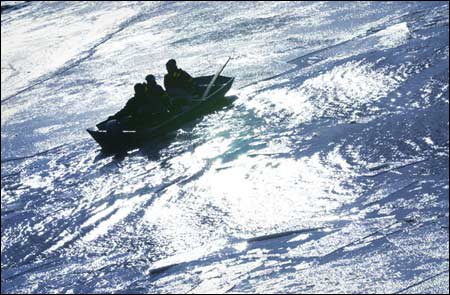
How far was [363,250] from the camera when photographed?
7727mm

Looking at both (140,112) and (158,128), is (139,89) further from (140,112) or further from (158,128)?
(158,128)

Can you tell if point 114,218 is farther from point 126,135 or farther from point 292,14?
point 292,14

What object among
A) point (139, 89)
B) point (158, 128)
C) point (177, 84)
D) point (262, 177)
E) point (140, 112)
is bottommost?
point (262, 177)

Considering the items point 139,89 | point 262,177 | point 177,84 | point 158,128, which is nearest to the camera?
point 262,177

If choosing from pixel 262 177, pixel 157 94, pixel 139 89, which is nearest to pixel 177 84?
pixel 157 94

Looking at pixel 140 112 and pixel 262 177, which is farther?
pixel 140 112

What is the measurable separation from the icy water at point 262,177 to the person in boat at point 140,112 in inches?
20.3

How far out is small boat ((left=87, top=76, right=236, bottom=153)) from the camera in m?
12.4

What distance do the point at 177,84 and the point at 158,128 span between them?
4.23 feet

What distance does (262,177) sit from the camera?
10203 mm

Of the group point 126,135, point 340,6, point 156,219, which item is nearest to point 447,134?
point 156,219

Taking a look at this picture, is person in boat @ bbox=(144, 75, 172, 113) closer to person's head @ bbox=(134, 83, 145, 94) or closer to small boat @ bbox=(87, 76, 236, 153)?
person's head @ bbox=(134, 83, 145, 94)

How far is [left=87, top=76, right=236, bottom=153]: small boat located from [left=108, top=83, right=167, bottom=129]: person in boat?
0.19 metres

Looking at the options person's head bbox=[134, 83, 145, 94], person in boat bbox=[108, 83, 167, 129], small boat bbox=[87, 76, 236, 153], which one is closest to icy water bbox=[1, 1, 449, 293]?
small boat bbox=[87, 76, 236, 153]
